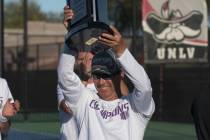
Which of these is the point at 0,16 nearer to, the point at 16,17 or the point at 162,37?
the point at 162,37

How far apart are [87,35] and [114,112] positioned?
60 cm

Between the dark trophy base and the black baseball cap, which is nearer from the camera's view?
the dark trophy base

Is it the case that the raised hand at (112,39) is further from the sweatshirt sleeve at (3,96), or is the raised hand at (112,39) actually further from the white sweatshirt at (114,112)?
the sweatshirt sleeve at (3,96)

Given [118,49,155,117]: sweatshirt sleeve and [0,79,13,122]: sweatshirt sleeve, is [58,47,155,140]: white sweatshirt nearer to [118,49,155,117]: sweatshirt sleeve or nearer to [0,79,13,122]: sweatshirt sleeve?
[118,49,155,117]: sweatshirt sleeve

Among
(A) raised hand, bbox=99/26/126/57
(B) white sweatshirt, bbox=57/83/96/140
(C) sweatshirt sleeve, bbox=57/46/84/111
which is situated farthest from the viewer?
(B) white sweatshirt, bbox=57/83/96/140

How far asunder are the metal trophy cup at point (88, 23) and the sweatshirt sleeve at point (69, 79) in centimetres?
19

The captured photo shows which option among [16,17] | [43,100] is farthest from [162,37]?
[16,17]

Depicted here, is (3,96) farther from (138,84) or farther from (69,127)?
(138,84)

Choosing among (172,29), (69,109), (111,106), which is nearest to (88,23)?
(111,106)

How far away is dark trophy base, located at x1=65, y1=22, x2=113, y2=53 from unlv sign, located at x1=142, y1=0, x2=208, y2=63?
1546 centimetres

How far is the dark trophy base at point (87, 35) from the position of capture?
14.1ft

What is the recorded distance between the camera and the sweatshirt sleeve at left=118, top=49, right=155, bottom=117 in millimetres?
4500

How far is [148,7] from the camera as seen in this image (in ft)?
66.8

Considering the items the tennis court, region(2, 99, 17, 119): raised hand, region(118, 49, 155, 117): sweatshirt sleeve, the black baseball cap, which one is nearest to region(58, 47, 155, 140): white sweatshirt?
region(118, 49, 155, 117): sweatshirt sleeve
